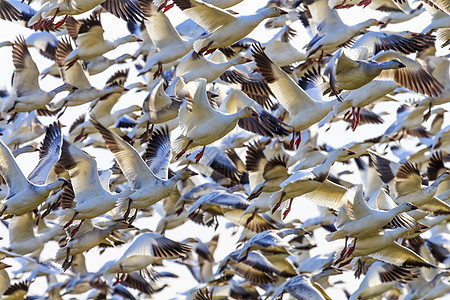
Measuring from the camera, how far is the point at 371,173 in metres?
17.1

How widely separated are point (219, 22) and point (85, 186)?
9.62 ft

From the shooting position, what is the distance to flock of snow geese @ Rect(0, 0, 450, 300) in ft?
39.5

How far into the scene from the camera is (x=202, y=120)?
11875 millimetres

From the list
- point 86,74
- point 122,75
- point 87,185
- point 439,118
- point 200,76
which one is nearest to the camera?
point 87,185

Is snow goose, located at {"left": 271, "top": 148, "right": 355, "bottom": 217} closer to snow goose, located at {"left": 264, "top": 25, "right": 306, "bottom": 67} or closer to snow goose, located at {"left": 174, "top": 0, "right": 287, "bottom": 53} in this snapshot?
snow goose, located at {"left": 174, "top": 0, "right": 287, "bottom": 53}

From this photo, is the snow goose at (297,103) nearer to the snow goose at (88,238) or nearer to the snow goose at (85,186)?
the snow goose at (85,186)

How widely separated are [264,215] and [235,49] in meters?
2.92

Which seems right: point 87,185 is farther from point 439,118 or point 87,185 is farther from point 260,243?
point 439,118

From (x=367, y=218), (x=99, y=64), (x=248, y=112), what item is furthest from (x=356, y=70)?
(x=99, y=64)

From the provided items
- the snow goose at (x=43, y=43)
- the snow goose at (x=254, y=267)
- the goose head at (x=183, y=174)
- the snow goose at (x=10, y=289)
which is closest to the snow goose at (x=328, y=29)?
the goose head at (x=183, y=174)

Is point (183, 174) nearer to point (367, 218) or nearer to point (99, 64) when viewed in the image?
point (367, 218)

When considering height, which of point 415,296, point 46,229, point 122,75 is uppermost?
point 122,75

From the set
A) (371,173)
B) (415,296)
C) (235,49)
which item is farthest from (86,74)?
(415,296)

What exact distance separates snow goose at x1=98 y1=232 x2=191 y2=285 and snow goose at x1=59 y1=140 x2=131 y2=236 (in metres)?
1.18
